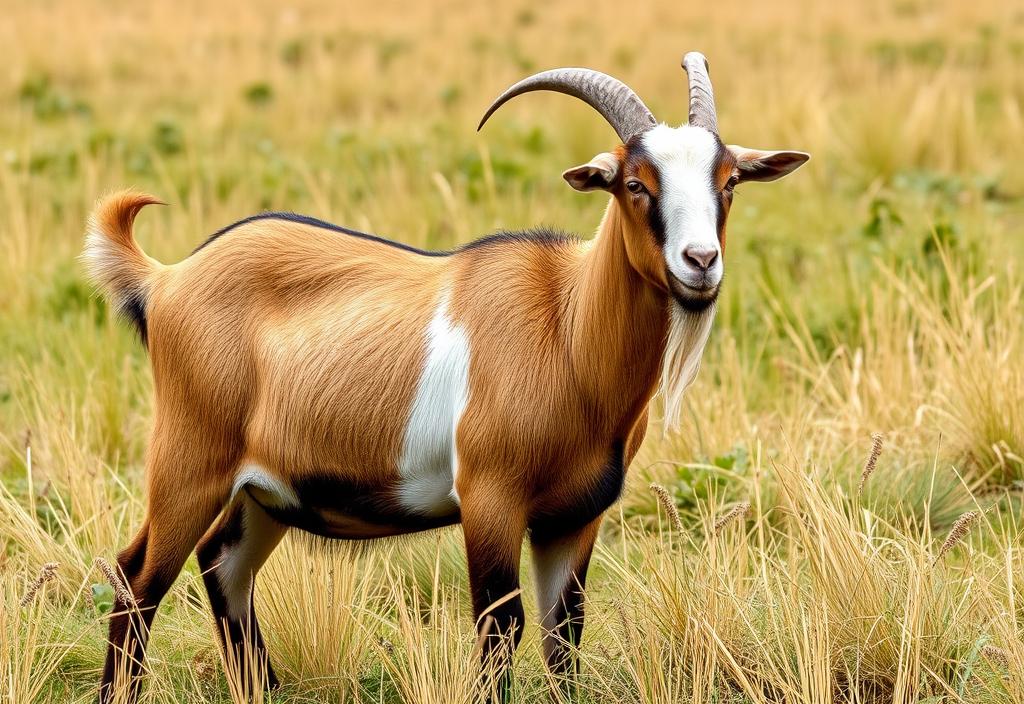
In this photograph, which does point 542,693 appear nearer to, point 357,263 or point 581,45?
point 357,263

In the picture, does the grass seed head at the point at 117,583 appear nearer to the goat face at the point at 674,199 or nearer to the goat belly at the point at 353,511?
the goat belly at the point at 353,511

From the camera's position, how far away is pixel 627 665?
11.5 ft

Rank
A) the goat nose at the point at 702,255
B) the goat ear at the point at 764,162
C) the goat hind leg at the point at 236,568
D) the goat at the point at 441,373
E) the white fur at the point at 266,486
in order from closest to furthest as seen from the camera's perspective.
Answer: the goat nose at the point at 702,255 → the goat at the point at 441,373 → the goat ear at the point at 764,162 → the white fur at the point at 266,486 → the goat hind leg at the point at 236,568

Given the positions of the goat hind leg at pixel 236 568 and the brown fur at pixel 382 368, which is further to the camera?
the goat hind leg at pixel 236 568

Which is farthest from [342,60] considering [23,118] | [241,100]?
[23,118]

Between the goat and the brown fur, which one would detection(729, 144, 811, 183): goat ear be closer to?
the goat

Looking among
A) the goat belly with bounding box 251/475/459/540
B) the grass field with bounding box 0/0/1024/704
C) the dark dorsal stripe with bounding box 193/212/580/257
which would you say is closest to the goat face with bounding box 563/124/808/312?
the dark dorsal stripe with bounding box 193/212/580/257

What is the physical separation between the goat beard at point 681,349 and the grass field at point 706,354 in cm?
38

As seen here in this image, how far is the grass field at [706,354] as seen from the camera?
12.0 feet

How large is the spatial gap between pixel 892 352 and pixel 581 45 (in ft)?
31.4

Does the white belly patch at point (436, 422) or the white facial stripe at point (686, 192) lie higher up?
the white facial stripe at point (686, 192)

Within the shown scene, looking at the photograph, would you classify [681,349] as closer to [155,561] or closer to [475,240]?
[475,240]

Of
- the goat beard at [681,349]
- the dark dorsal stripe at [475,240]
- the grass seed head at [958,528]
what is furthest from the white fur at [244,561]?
the grass seed head at [958,528]

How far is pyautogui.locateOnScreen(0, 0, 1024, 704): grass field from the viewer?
3.65 metres
